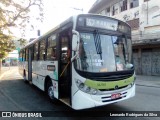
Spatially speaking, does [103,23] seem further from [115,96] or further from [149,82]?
[149,82]

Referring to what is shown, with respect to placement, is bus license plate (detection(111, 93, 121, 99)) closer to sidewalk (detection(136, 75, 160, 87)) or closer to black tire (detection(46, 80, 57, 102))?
black tire (detection(46, 80, 57, 102))

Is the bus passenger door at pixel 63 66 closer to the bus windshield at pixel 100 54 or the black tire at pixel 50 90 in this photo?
the black tire at pixel 50 90

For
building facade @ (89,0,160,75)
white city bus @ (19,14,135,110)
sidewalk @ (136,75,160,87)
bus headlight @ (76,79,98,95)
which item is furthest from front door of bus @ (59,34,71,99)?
building facade @ (89,0,160,75)

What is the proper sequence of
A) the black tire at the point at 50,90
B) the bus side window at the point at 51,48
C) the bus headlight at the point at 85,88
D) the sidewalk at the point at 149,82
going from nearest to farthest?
the bus headlight at the point at 85,88, the bus side window at the point at 51,48, the black tire at the point at 50,90, the sidewalk at the point at 149,82

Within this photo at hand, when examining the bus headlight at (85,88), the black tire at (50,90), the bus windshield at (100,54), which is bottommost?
the black tire at (50,90)

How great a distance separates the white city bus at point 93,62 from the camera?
5926mm

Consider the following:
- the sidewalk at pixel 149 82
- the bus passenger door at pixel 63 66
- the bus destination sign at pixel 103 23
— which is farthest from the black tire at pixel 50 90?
the sidewalk at pixel 149 82

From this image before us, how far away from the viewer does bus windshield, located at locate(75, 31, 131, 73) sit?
19.7 ft

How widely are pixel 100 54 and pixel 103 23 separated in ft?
3.57

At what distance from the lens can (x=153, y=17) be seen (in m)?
21.6

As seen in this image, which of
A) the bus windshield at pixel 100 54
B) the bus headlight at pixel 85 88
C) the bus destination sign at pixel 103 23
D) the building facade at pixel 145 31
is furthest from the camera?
the building facade at pixel 145 31

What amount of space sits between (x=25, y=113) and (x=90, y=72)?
2.76 metres

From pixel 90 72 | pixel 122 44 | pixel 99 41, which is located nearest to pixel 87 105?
pixel 90 72

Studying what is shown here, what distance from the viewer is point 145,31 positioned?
22.7 meters
